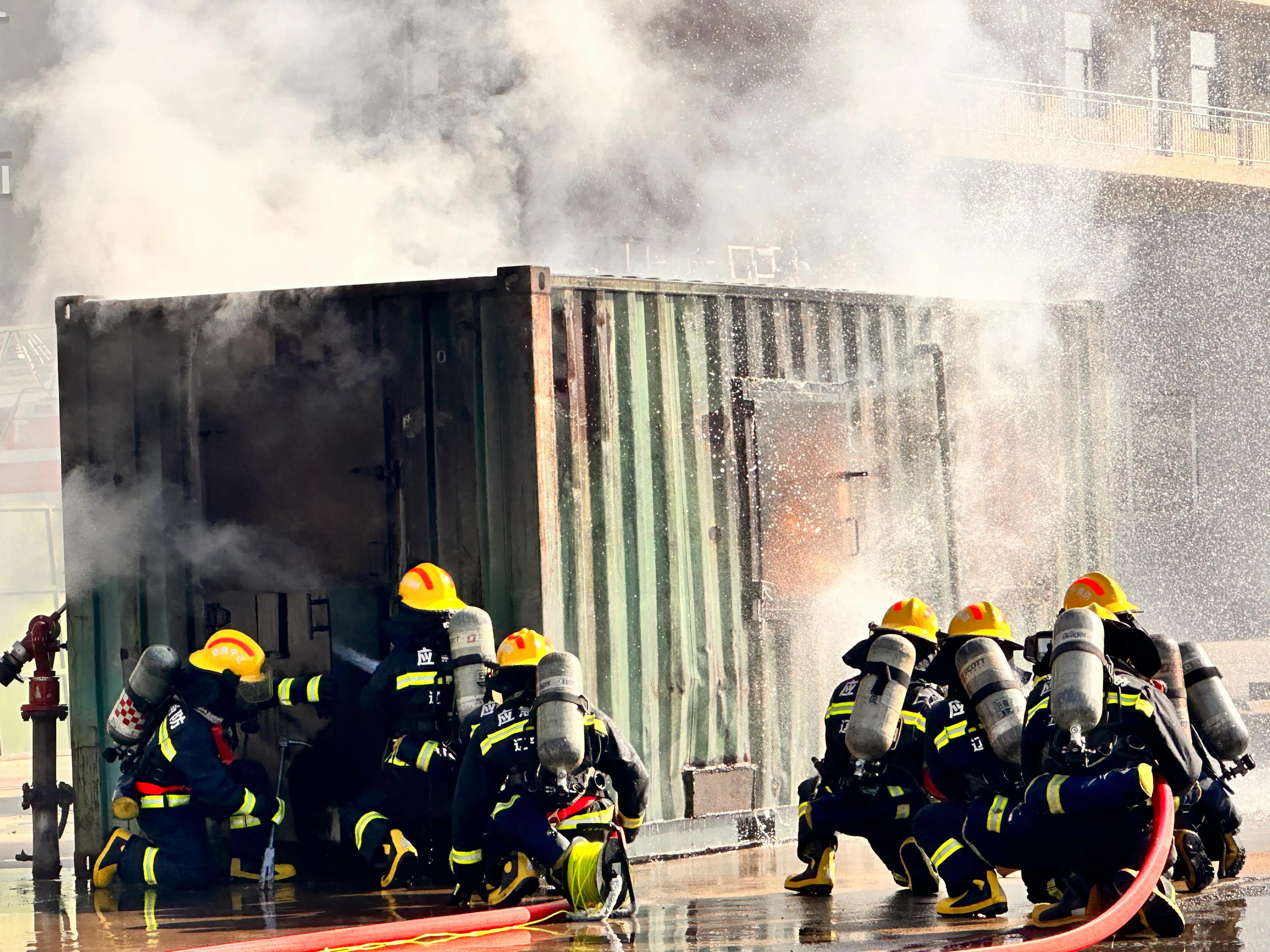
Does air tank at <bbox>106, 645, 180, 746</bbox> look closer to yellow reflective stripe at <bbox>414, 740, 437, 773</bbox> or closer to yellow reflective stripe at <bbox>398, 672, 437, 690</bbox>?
yellow reflective stripe at <bbox>398, 672, 437, 690</bbox>

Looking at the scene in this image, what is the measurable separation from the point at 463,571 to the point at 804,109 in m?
12.6

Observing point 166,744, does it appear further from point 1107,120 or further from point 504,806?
point 1107,120

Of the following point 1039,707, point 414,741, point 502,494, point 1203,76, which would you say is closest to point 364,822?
point 414,741

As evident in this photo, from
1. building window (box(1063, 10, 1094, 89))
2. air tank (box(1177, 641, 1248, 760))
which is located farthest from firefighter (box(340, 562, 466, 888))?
building window (box(1063, 10, 1094, 89))

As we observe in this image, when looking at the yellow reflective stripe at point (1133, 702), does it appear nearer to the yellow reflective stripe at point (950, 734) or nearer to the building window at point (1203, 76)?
the yellow reflective stripe at point (950, 734)

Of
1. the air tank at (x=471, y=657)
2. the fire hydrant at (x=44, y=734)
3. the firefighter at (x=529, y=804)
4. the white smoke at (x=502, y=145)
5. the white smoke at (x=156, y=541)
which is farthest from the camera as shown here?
the white smoke at (x=502, y=145)

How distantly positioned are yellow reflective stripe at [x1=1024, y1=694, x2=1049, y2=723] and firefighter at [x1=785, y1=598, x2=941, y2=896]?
1019mm

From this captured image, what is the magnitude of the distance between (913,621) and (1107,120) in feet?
59.1

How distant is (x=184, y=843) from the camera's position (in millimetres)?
9039

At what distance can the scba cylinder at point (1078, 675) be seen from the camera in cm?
661

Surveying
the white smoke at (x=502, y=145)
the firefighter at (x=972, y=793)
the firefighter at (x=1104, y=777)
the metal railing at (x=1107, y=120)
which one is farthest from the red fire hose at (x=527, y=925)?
the metal railing at (x=1107, y=120)

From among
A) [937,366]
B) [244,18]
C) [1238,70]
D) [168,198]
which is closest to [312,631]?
[937,366]

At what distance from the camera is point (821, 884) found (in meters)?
8.39

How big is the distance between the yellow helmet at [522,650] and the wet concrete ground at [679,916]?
3.38ft
